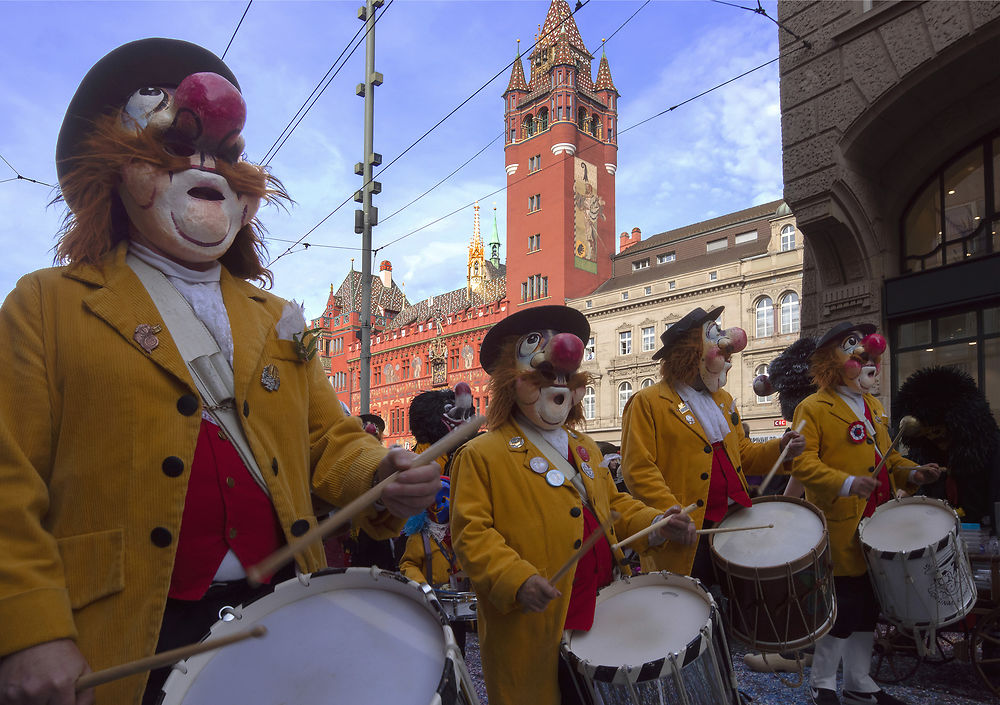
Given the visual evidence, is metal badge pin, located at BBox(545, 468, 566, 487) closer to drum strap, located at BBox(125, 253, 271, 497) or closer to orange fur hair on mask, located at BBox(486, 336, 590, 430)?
orange fur hair on mask, located at BBox(486, 336, 590, 430)

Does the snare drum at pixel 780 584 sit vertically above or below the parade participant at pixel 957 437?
below

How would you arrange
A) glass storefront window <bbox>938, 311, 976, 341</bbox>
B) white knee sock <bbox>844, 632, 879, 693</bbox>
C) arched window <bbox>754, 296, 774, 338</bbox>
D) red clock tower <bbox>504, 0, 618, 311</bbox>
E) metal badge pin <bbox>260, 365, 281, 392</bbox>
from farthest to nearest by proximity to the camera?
red clock tower <bbox>504, 0, 618, 311</bbox> → arched window <bbox>754, 296, 774, 338</bbox> → glass storefront window <bbox>938, 311, 976, 341</bbox> → white knee sock <bbox>844, 632, 879, 693</bbox> → metal badge pin <bbox>260, 365, 281, 392</bbox>

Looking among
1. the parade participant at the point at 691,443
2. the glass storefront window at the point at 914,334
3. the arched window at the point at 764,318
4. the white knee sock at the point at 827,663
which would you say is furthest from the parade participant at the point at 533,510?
the arched window at the point at 764,318

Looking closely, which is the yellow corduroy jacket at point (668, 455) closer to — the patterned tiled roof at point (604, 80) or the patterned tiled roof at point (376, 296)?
the patterned tiled roof at point (604, 80)

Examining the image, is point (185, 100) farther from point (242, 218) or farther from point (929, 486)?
point (929, 486)

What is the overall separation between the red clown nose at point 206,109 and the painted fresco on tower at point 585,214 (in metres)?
39.7

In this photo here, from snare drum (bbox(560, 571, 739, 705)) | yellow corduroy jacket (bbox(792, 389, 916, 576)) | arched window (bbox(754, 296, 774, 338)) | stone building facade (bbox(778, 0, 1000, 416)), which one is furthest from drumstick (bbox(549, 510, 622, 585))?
arched window (bbox(754, 296, 774, 338))

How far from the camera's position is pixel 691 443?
13.6 feet

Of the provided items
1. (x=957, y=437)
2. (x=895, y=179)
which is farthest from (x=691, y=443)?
(x=895, y=179)

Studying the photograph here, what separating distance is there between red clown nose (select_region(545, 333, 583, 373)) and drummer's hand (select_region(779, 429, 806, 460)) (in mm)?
1775

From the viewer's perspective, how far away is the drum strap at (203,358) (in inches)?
71.2

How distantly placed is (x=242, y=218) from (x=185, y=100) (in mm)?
323

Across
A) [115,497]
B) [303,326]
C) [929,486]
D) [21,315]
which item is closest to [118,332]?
[21,315]

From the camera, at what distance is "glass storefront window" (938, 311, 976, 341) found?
816 cm
